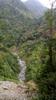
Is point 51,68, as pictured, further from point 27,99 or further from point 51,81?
point 27,99

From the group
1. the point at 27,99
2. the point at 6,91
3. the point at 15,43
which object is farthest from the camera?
the point at 15,43

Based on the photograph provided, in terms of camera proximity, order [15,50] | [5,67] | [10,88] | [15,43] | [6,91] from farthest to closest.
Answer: [15,43] < [15,50] < [5,67] < [10,88] < [6,91]

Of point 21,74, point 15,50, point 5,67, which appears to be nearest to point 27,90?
point 5,67

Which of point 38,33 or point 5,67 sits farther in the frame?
point 38,33

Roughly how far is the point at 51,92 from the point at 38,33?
62.1 metres

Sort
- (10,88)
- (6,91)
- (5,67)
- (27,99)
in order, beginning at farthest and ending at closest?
1. (5,67)
2. (10,88)
3. (6,91)
4. (27,99)

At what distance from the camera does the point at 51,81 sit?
23.1m

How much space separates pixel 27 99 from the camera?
22375 millimetres

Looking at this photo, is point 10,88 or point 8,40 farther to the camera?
point 8,40

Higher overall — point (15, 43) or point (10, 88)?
point (10, 88)

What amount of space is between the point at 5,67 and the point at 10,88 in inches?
457

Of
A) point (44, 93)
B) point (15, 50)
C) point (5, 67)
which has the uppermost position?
point (44, 93)

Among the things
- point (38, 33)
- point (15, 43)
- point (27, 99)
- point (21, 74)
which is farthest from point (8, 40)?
point (27, 99)

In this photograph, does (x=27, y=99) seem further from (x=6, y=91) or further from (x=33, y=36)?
(x=33, y=36)
